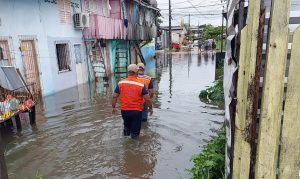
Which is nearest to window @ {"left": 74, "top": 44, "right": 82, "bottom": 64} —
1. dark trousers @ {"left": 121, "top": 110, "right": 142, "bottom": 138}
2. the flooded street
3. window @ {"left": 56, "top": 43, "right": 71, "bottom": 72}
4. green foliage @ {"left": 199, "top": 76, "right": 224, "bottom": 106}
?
window @ {"left": 56, "top": 43, "right": 71, "bottom": 72}

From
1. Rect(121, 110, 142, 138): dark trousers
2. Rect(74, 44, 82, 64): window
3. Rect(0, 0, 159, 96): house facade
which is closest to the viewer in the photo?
Rect(121, 110, 142, 138): dark trousers

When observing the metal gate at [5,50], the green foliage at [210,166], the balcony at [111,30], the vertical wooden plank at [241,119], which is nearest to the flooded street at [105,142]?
the green foliage at [210,166]

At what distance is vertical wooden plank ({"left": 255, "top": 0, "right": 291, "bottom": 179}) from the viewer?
203cm

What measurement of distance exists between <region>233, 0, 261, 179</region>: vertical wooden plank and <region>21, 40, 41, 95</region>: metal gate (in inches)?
406

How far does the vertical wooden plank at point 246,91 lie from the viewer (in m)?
2.10

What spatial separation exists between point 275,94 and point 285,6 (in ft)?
2.02

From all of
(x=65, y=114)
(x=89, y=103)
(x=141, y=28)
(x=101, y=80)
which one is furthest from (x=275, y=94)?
(x=141, y=28)

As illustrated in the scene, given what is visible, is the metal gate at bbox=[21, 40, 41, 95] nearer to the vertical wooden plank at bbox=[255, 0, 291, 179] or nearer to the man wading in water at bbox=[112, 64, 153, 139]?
the man wading in water at bbox=[112, 64, 153, 139]

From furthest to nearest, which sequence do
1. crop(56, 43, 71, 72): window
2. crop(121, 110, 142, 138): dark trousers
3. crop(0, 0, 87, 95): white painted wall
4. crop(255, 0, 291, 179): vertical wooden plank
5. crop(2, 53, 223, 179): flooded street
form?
crop(56, 43, 71, 72): window
crop(0, 0, 87, 95): white painted wall
crop(121, 110, 142, 138): dark trousers
crop(2, 53, 223, 179): flooded street
crop(255, 0, 291, 179): vertical wooden plank

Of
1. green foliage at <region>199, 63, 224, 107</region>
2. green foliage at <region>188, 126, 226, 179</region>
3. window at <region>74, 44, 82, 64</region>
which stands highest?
window at <region>74, 44, 82, 64</region>

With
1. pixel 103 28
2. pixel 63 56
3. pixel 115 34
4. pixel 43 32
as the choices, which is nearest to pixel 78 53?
pixel 63 56

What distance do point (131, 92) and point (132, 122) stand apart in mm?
776

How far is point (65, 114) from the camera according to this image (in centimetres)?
955

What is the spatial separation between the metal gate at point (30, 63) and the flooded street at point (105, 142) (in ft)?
4.95
